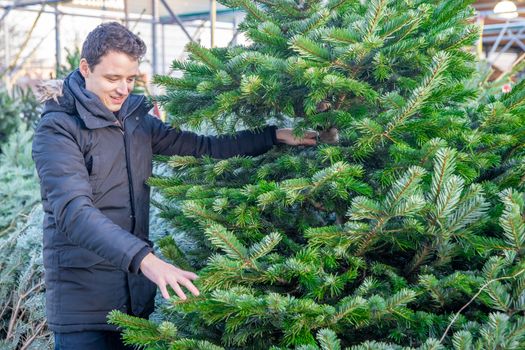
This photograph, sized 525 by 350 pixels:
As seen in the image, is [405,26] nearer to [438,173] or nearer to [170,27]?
[438,173]

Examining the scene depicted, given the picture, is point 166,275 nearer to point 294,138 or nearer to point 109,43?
point 294,138

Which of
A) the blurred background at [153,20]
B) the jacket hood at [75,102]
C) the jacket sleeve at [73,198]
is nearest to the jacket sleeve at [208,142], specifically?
the jacket hood at [75,102]

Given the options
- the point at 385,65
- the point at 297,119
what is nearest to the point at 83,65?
the point at 297,119

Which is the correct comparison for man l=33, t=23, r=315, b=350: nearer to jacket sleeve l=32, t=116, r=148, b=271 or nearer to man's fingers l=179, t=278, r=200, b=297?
jacket sleeve l=32, t=116, r=148, b=271

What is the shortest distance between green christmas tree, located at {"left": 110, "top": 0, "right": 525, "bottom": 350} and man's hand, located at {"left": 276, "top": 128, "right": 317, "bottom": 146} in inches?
2.0

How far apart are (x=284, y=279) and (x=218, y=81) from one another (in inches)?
28.1

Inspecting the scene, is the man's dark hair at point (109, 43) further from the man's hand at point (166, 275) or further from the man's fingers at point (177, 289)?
the man's fingers at point (177, 289)

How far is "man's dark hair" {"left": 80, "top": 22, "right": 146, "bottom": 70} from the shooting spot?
214cm

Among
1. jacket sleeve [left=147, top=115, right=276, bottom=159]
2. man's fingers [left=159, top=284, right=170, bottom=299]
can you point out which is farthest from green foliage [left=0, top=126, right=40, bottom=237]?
man's fingers [left=159, top=284, right=170, bottom=299]

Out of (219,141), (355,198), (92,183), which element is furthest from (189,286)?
(219,141)

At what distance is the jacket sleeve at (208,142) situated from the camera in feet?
7.44

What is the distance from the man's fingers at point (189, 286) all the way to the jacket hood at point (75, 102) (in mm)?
745

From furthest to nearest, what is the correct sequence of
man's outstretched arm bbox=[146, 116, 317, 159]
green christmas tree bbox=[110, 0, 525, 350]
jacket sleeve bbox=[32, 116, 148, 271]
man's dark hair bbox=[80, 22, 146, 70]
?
man's outstretched arm bbox=[146, 116, 317, 159], man's dark hair bbox=[80, 22, 146, 70], jacket sleeve bbox=[32, 116, 148, 271], green christmas tree bbox=[110, 0, 525, 350]

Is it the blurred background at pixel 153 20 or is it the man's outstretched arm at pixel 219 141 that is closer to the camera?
the man's outstretched arm at pixel 219 141
